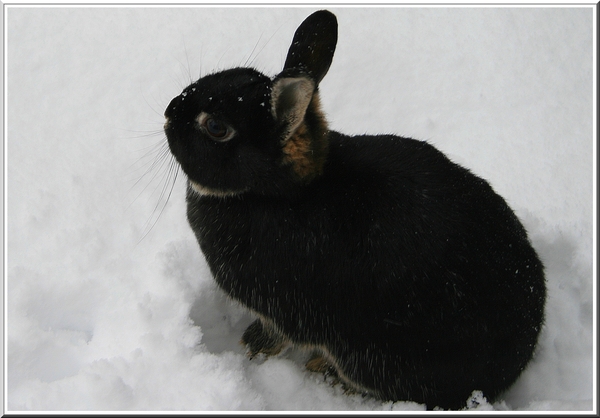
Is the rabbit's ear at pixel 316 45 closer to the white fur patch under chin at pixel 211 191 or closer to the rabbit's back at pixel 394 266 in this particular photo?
the rabbit's back at pixel 394 266

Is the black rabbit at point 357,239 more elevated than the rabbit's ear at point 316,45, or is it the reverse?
the rabbit's ear at point 316,45

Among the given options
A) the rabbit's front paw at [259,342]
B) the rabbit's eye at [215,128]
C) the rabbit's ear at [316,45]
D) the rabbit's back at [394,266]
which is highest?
the rabbit's ear at [316,45]

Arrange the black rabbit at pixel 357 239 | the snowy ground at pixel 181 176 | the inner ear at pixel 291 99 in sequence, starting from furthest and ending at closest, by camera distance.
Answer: the snowy ground at pixel 181 176, the black rabbit at pixel 357 239, the inner ear at pixel 291 99

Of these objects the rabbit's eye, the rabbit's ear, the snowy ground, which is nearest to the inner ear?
the rabbit's eye

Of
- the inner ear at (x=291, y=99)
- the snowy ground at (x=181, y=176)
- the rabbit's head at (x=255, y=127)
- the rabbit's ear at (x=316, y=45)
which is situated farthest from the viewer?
the snowy ground at (x=181, y=176)

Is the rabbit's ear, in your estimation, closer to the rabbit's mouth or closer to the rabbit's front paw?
the rabbit's mouth

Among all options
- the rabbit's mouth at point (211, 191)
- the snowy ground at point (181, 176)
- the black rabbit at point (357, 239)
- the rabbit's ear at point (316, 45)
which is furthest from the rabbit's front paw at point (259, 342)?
the rabbit's ear at point (316, 45)

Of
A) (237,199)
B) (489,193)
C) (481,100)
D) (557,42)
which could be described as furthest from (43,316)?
(557,42)
